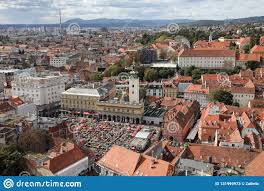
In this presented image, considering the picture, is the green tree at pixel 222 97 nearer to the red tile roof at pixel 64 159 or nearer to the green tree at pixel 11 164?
the red tile roof at pixel 64 159

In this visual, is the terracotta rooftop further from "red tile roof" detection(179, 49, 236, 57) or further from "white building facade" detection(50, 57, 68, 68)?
"white building facade" detection(50, 57, 68, 68)

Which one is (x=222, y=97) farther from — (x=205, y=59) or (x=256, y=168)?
(x=205, y=59)

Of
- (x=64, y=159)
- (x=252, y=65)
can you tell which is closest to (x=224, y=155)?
(x=64, y=159)

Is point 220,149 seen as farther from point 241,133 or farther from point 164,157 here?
point 241,133

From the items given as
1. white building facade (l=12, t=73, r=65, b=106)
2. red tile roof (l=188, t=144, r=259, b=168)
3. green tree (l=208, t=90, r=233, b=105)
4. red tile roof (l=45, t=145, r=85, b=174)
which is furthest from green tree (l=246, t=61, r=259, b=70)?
red tile roof (l=45, t=145, r=85, b=174)

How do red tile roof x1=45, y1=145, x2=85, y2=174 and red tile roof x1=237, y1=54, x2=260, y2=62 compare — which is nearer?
red tile roof x1=45, y1=145, x2=85, y2=174

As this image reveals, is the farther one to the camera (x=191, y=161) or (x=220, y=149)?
(x=220, y=149)

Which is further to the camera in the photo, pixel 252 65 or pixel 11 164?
pixel 252 65

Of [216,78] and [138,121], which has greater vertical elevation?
[216,78]

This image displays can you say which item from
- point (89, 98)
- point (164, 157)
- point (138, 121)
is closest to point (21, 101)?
point (89, 98)

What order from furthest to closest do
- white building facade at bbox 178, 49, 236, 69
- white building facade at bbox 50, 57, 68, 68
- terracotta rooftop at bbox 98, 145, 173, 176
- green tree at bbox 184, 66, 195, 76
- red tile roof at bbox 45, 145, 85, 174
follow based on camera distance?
white building facade at bbox 50, 57, 68, 68
white building facade at bbox 178, 49, 236, 69
green tree at bbox 184, 66, 195, 76
red tile roof at bbox 45, 145, 85, 174
terracotta rooftop at bbox 98, 145, 173, 176

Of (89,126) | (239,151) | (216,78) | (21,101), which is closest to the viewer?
(239,151)
